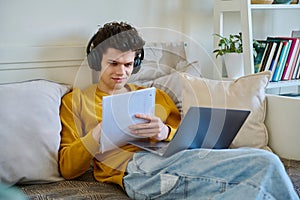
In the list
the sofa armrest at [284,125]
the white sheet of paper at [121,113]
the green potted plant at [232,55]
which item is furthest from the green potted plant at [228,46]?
the white sheet of paper at [121,113]

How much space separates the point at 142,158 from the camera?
1.49 meters

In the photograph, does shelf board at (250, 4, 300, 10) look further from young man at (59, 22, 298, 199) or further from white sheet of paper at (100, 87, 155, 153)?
white sheet of paper at (100, 87, 155, 153)

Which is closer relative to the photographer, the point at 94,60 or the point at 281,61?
the point at 94,60

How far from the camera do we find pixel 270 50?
2215 millimetres

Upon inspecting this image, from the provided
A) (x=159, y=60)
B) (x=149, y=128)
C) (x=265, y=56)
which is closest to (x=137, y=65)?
(x=159, y=60)

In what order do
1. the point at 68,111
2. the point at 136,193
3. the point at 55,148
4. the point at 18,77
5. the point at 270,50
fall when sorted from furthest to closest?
the point at 270,50 < the point at 18,77 < the point at 68,111 < the point at 55,148 < the point at 136,193

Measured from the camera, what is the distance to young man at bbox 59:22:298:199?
4.00 feet

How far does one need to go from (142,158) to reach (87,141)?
18cm

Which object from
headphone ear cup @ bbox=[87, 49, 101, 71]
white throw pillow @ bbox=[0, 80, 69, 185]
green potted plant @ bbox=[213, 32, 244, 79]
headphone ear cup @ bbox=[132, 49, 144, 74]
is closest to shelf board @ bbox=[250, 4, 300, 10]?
green potted plant @ bbox=[213, 32, 244, 79]

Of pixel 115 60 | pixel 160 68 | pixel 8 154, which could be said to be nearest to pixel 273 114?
pixel 160 68

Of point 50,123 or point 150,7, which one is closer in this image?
point 50,123

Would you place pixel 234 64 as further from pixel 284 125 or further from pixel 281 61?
pixel 284 125

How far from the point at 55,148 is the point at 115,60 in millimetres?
366

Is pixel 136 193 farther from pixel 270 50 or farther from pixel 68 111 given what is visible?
pixel 270 50
